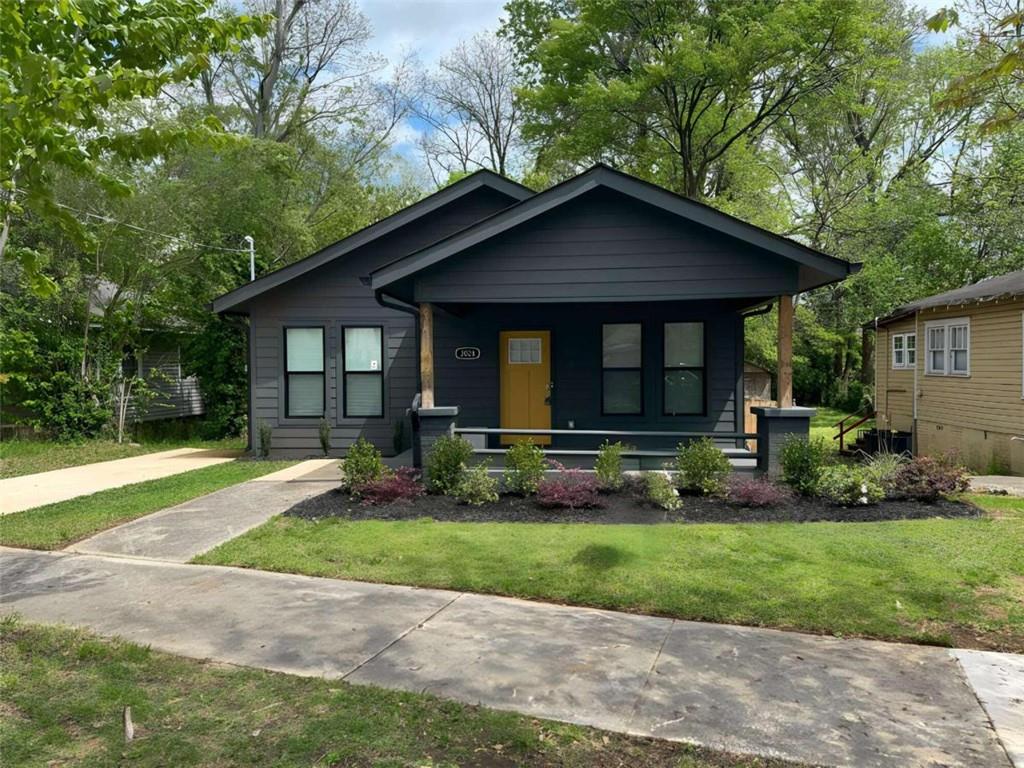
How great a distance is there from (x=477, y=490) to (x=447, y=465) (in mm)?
650

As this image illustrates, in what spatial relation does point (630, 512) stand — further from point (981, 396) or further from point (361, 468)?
point (981, 396)

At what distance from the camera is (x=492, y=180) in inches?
474

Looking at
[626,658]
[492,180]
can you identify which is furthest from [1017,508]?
[492,180]

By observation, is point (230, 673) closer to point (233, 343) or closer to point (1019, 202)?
point (233, 343)

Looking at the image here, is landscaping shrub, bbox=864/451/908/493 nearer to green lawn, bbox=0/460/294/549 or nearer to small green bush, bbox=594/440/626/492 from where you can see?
small green bush, bbox=594/440/626/492

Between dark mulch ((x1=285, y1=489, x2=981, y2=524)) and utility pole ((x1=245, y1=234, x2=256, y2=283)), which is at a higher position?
utility pole ((x1=245, y1=234, x2=256, y2=283))

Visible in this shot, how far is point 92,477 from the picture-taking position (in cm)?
1065

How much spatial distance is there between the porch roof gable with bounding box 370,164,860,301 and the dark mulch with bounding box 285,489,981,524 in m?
2.89

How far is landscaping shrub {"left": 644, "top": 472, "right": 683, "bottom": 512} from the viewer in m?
7.26

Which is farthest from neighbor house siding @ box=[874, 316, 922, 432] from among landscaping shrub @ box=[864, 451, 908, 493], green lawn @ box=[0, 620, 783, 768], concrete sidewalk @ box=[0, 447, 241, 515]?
green lawn @ box=[0, 620, 783, 768]

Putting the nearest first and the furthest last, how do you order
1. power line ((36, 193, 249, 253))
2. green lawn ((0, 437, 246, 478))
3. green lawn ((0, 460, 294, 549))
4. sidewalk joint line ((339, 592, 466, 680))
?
sidewalk joint line ((339, 592, 466, 680))
green lawn ((0, 460, 294, 549))
green lawn ((0, 437, 246, 478))
power line ((36, 193, 249, 253))

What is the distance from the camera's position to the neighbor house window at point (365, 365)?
41.1ft

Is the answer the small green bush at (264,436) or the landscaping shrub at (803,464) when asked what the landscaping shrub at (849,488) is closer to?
the landscaping shrub at (803,464)

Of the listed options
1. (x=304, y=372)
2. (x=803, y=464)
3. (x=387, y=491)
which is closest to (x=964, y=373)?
(x=803, y=464)
